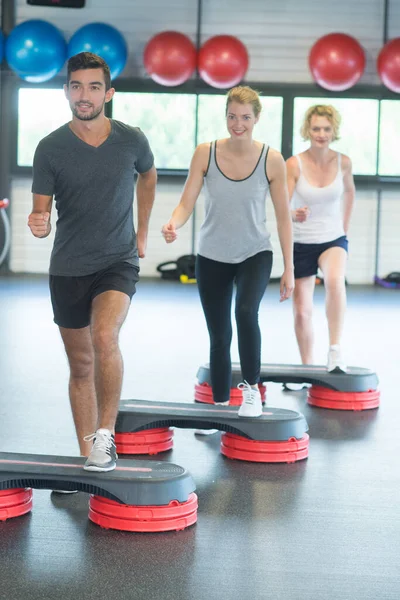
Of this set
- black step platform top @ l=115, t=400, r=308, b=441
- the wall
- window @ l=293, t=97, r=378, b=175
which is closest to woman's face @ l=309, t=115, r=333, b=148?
black step platform top @ l=115, t=400, r=308, b=441

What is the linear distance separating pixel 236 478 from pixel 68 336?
87 centimetres

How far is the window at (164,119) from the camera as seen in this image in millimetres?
12148

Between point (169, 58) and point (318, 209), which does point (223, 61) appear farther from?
point (318, 209)

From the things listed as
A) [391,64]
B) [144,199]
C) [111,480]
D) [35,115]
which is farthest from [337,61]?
[111,480]

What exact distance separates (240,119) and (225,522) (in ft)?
5.63

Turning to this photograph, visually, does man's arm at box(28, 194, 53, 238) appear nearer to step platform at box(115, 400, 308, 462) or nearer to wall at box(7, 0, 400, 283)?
step platform at box(115, 400, 308, 462)

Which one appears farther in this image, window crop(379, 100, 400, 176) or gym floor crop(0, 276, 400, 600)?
window crop(379, 100, 400, 176)

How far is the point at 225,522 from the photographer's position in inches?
133

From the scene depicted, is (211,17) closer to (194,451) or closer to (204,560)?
(194,451)

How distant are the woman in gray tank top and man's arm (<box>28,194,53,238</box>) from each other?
0.89 m

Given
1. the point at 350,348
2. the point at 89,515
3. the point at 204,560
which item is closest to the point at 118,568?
the point at 204,560

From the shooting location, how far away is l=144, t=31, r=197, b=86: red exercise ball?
35.2 feet

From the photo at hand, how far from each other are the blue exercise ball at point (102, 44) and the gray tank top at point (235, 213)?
21.0 feet

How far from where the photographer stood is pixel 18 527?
3.28 m
